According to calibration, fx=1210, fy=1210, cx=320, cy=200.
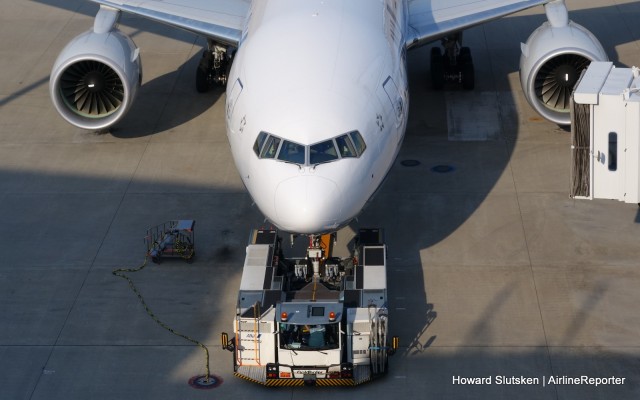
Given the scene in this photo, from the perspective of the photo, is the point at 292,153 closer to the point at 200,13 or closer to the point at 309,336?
the point at 309,336

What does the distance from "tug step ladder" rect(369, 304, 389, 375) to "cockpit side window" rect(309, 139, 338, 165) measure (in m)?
2.28

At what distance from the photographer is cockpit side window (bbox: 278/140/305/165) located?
17.3 m

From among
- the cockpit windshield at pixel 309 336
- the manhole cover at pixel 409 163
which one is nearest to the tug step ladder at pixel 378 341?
the cockpit windshield at pixel 309 336

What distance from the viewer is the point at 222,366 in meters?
17.7

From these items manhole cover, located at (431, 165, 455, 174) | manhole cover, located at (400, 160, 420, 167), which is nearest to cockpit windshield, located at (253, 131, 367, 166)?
manhole cover, located at (431, 165, 455, 174)

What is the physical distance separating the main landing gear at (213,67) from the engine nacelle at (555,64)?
683cm

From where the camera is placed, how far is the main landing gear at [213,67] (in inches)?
1070

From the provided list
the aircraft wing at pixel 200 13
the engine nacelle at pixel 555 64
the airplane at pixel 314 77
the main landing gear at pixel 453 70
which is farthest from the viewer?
the main landing gear at pixel 453 70

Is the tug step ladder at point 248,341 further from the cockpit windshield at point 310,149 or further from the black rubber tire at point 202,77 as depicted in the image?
the black rubber tire at point 202,77

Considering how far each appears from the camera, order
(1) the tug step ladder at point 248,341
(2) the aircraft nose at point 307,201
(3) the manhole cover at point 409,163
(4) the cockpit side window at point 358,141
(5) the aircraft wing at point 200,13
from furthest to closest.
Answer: (5) the aircraft wing at point 200,13 < (3) the manhole cover at point 409,163 < (4) the cockpit side window at point 358,141 < (1) the tug step ladder at point 248,341 < (2) the aircraft nose at point 307,201

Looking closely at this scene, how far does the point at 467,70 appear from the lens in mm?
26844

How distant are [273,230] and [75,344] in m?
3.74

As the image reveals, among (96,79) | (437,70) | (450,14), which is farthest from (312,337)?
(437,70)

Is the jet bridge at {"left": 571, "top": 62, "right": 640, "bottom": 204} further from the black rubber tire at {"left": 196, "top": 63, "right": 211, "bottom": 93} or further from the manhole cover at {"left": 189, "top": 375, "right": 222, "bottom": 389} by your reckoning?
the black rubber tire at {"left": 196, "top": 63, "right": 211, "bottom": 93}
